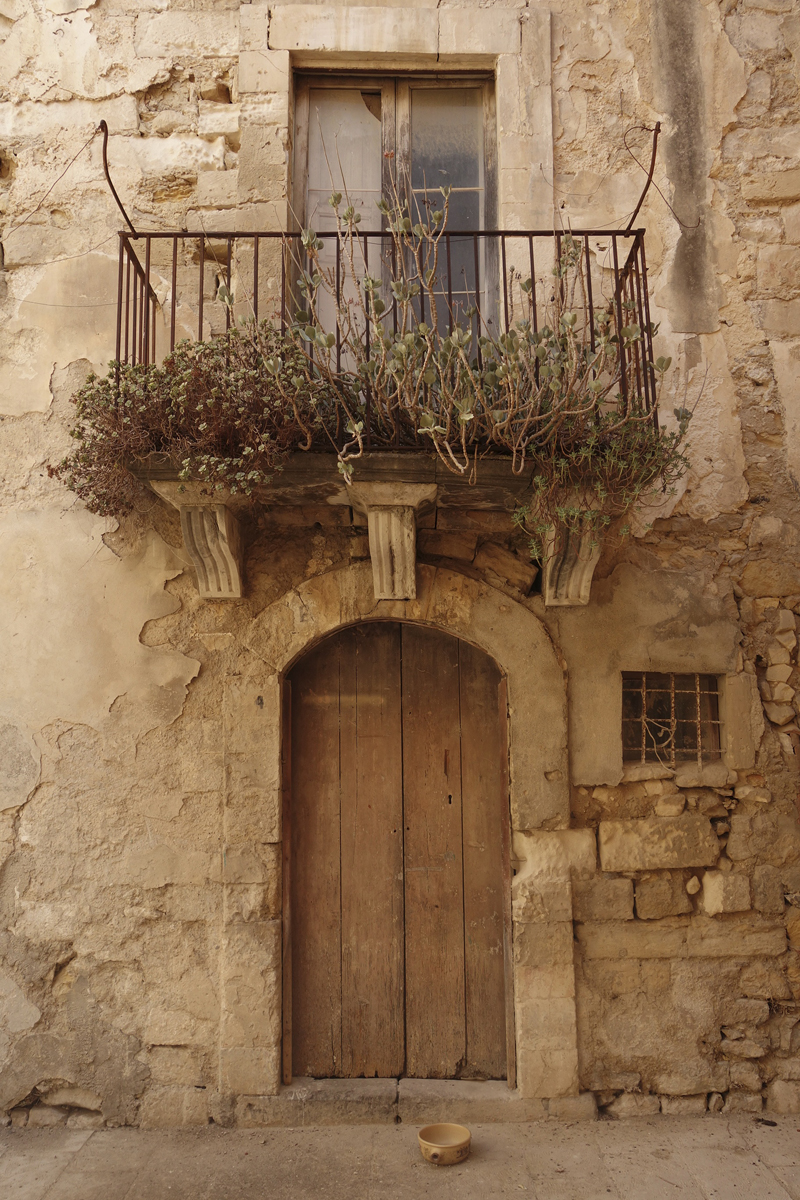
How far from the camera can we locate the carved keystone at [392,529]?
3.18 meters

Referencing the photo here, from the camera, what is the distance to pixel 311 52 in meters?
3.91

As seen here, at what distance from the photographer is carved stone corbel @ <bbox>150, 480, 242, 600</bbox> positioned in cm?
318

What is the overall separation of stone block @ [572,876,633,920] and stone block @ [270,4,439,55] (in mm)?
3965

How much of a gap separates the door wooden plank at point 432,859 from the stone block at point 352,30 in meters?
2.82

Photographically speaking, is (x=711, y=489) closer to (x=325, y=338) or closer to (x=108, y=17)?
(x=325, y=338)

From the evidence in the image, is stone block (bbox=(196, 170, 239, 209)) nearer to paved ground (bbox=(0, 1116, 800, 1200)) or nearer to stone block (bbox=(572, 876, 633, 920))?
stone block (bbox=(572, 876, 633, 920))

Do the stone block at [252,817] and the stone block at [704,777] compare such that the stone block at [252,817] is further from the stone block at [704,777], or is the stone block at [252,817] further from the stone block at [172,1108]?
the stone block at [704,777]

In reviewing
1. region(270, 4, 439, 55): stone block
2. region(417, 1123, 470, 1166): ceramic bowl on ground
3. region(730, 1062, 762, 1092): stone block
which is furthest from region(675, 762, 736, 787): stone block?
region(270, 4, 439, 55): stone block

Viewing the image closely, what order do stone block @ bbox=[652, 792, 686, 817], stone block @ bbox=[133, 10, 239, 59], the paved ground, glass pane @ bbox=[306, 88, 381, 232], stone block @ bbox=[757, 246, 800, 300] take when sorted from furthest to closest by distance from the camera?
glass pane @ bbox=[306, 88, 381, 232]
stone block @ bbox=[133, 10, 239, 59]
stone block @ bbox=[757, 246, 800, 300]
stone block @ bbox=[652, 792, 686, 817]
the paved ground

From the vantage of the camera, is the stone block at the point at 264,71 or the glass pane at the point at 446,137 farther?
the glass pane at the point at 446,137

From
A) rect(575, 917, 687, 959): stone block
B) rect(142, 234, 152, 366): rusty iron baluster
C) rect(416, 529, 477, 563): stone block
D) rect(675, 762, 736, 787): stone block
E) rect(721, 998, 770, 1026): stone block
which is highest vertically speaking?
rect(142, 234, 152, 366): rusty iron baluster

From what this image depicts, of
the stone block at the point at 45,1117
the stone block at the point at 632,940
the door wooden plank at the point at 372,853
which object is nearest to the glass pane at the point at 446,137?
the door wooden plank at the point at 372,853

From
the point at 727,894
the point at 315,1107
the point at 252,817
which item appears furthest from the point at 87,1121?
the point at 727,894

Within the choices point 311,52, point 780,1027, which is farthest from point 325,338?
point 780,1027
